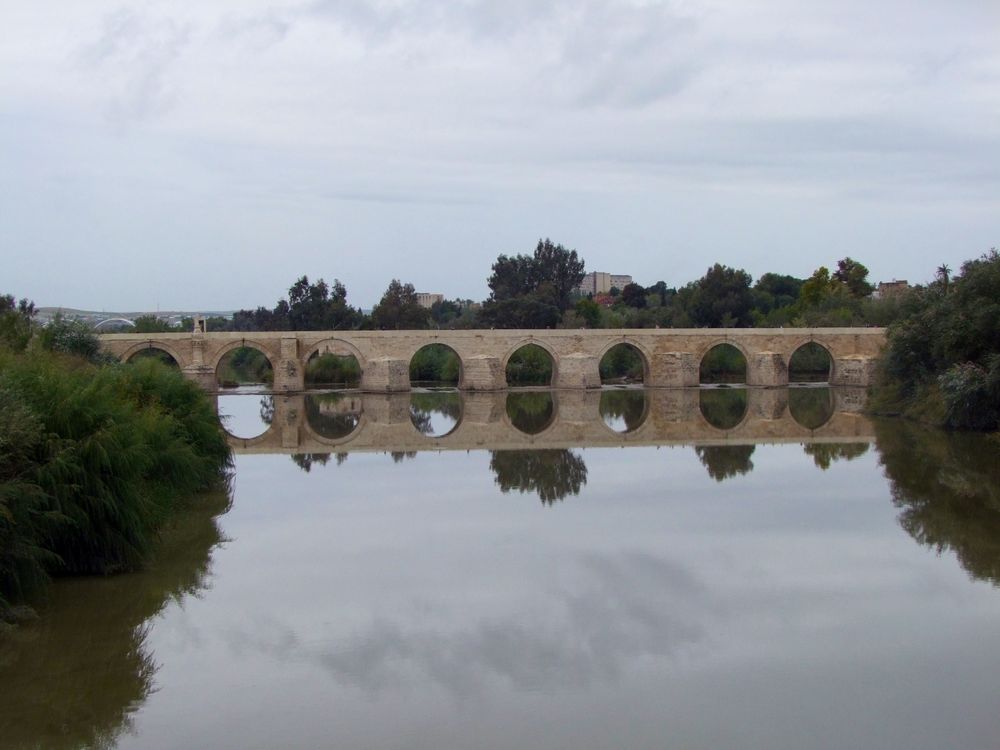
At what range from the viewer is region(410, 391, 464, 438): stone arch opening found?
20.9 metres

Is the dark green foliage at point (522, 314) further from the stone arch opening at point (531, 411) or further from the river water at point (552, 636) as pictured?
→ the river water at point (552, 636)

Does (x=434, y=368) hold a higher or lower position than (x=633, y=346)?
lower

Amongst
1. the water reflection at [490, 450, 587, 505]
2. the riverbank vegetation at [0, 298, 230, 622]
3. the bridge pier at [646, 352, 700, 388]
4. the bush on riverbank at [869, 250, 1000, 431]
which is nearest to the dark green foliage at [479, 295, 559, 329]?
the bridge pier at [646, 352, 700, 388]

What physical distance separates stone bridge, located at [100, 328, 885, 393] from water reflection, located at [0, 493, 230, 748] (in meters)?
20.8

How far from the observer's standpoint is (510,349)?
99.8 ft

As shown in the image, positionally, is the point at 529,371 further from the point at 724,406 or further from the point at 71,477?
the point at 71,477

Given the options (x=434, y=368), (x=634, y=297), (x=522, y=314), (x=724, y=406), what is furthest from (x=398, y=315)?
(x=724, y=406)

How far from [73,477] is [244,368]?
38313 mm

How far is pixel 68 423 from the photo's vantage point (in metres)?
8.28

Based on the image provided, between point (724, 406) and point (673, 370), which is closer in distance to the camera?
point (724, 406)

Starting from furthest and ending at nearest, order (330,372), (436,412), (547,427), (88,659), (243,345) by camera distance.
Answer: (330,372) < (243,345) < (436,412) < (547,427) < (88,659)

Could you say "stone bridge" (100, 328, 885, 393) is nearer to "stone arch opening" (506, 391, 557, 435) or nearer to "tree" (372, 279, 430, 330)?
"stone arch opening" (506, 391, 557, 435)

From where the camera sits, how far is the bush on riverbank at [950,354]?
16989 millimetres

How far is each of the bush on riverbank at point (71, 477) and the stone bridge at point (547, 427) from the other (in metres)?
8.02
